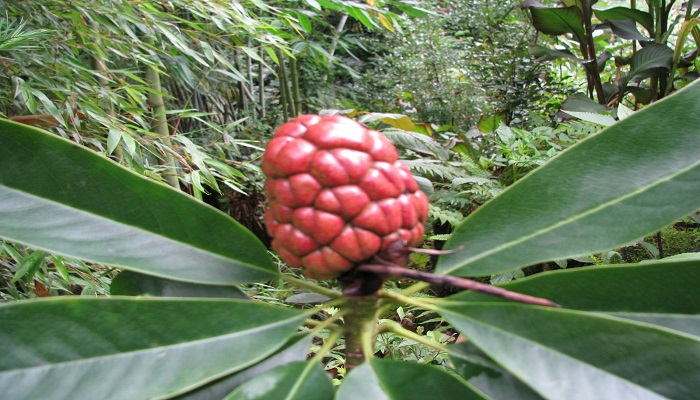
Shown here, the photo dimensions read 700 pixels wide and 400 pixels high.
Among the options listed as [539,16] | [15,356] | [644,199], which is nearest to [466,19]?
[539,16]

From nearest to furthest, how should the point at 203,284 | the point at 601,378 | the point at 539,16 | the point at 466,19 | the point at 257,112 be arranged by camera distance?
the point at 601,378, the point at 203,284, the point at 539,16, the point at 466,19, the point at 257,112

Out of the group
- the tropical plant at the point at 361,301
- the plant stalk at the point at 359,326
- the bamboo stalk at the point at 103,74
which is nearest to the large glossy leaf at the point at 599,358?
the tropical plant at the point at 361,301

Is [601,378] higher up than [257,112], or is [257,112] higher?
[601,378]

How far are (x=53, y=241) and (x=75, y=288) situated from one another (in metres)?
1.05

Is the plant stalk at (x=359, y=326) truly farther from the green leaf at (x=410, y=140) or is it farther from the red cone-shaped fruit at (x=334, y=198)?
the green leaf at (x=410, y=140)

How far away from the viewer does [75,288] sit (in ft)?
4.51

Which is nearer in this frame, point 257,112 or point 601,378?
point 601,378

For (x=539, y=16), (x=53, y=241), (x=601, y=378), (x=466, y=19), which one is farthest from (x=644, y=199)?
(x=466, y=19)

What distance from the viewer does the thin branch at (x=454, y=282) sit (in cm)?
38

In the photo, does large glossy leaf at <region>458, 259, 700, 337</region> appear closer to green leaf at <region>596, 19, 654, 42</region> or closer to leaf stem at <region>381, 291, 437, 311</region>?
leaf stem at <region>381, 291, 437, 311</region>

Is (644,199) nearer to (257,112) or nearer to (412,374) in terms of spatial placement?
(412,374)

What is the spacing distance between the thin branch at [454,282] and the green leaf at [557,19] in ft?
6.05

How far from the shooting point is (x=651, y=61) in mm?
1813

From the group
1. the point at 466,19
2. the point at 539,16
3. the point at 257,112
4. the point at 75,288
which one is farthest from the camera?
the point at 257,112
